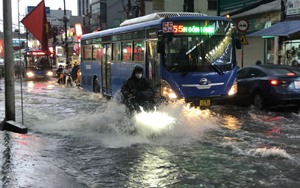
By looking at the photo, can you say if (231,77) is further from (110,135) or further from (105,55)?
(105,55)

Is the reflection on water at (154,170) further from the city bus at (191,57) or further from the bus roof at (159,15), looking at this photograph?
the bus roof at (159,15)

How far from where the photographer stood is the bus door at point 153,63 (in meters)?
12.4

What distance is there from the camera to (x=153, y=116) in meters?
9.40

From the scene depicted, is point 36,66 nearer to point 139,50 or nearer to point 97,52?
point 97,52

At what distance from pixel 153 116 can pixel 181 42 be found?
3.43 meters

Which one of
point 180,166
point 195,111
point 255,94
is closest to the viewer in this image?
point 180,166

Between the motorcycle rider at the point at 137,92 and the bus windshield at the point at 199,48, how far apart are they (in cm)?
266

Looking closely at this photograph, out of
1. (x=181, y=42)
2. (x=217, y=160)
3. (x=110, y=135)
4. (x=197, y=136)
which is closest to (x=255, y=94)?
(x=181, y=42)

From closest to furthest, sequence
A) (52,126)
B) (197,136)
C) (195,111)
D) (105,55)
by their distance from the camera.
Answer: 1. (197,136)
2. (52,126)
3. (195,111)
4. (105,55)

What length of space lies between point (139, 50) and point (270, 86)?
4482mm

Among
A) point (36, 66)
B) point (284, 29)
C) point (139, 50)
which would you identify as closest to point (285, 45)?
point (284, 29)

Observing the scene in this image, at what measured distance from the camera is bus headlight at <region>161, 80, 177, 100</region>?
11992 millimetres

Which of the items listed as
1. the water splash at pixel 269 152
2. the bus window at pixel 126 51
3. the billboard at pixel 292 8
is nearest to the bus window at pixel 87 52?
the bus window at pixel 126 51

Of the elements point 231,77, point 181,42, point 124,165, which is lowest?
point 124,165
